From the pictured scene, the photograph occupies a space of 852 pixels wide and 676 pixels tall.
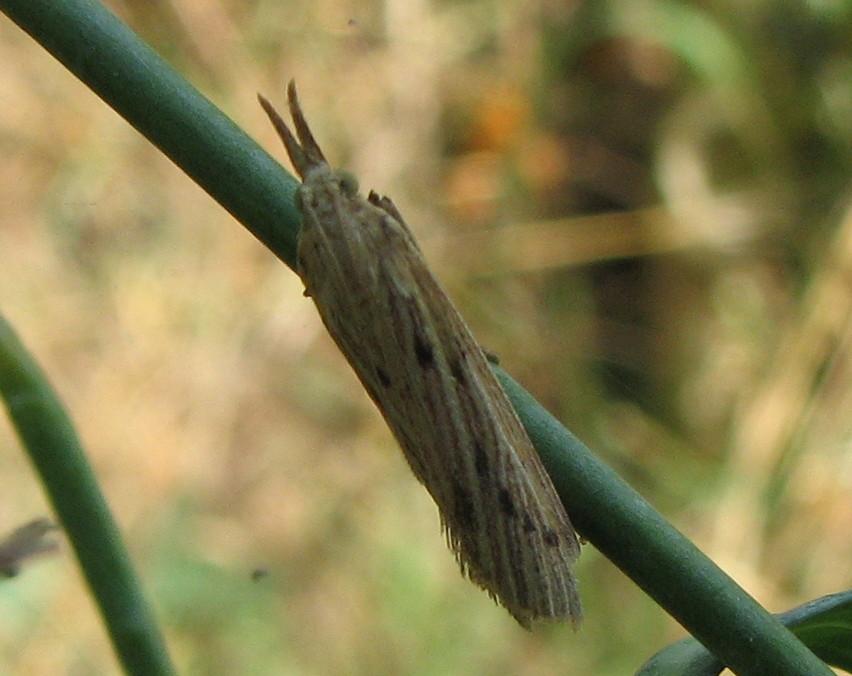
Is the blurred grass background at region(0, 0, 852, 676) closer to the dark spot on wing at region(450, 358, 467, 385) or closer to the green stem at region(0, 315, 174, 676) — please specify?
the dark spot on wing at region(450, 358, 467, 385)

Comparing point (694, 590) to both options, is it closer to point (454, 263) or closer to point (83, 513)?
point (83, 513)

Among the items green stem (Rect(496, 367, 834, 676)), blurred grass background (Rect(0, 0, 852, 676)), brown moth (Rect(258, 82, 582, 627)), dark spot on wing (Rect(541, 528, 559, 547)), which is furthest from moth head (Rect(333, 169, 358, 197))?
blurred grass background (Rect(0, 0, 852, 676))

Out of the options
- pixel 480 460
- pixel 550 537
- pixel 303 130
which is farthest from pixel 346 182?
pixel 550 537

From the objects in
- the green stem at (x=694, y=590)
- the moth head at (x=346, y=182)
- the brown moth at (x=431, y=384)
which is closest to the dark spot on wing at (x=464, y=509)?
the brown moth at (x=431, y=384)

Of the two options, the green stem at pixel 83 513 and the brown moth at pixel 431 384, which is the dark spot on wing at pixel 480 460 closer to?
the brown moth at pixel 431 384

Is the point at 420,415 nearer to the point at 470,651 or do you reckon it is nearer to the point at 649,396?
the point at 470,651
